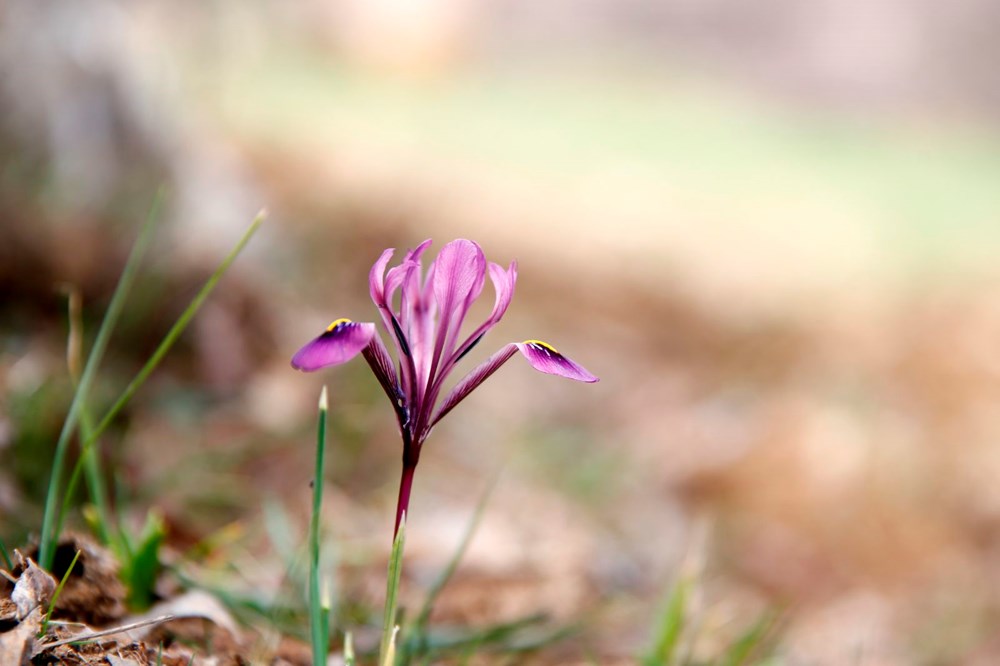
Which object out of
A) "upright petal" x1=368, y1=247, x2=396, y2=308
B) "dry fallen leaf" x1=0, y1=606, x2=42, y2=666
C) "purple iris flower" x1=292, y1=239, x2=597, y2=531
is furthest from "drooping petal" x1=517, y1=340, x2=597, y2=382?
"dry fallen leaf" x1=0, y1=606, x2=42, y2=666

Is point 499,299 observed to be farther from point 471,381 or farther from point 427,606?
point 427,606

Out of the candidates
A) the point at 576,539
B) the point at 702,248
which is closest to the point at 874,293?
the point at 702,248

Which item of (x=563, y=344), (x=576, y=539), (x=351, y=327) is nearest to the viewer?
(x=351, y=327)

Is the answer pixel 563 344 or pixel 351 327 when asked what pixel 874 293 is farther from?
pixel 351 327

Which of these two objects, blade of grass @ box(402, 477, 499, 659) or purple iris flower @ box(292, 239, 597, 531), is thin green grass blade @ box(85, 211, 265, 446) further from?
blade of grass @ box(402, 477, 499, 659)

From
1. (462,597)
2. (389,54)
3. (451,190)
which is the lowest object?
(462,597)

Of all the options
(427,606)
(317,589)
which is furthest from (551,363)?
(427,606)

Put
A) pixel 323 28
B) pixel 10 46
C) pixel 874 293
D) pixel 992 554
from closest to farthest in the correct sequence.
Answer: pixel 10 46 < pixel 992 554 < pixel 874 293 < pixel 323 28
